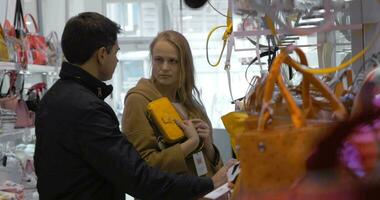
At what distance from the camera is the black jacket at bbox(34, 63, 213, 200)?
1.40 meters

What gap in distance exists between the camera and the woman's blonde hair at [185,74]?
1990 mm

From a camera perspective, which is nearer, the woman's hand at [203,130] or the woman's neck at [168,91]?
the woman's hand at [203,130]

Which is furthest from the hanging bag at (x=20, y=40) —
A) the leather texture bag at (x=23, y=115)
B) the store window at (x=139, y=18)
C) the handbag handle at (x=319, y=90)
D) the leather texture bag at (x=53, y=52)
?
the store window at (x=139, y=18)

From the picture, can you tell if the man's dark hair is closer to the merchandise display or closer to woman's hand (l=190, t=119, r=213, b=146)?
the merchandise display

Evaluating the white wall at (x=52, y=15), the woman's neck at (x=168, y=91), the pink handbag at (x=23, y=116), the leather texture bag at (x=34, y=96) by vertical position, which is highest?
the white wall at (x=52, y=15)

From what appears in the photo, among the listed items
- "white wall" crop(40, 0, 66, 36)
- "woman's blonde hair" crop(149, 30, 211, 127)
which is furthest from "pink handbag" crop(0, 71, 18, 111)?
"white wall" crop(40, 0, 66, 36)

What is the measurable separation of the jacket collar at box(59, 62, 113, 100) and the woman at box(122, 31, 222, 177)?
286 millimetres

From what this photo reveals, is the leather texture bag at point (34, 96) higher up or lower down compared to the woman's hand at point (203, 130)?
higher up

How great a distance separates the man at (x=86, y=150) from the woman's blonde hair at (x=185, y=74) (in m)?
0.48

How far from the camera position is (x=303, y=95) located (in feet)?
2.17

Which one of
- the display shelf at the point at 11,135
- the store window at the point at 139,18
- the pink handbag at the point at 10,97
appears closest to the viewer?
the display shelf at the point at 11,135

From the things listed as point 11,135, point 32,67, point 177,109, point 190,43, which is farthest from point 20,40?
point 190,43

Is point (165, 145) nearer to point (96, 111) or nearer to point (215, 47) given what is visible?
point (96, 111)

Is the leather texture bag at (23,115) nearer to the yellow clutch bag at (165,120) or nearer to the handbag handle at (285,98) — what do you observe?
the yellow clutch bag at (165,120)
